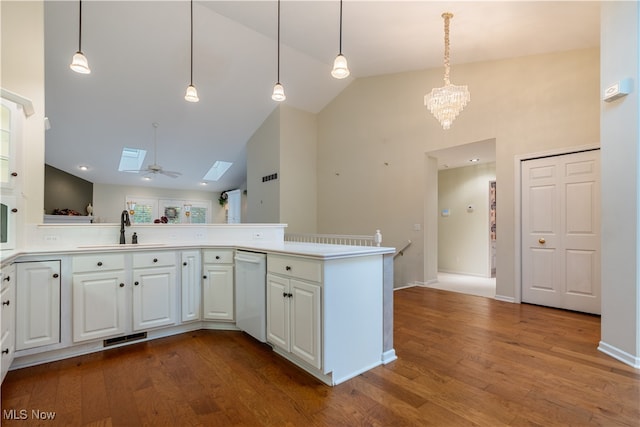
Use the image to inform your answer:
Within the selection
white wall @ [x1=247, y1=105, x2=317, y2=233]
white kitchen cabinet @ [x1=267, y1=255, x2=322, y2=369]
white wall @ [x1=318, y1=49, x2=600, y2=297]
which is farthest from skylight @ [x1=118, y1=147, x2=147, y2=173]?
white kitchen cabinet @ [x1=267, y1=255, x2=322, y2=369]

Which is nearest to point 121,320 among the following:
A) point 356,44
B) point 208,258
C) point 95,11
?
point 208,258

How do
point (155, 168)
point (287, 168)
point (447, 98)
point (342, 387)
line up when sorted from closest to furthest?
point (342, 387) < point (447, 98) < point (155, 168) < point (287, 168)

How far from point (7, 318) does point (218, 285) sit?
5.19 ft

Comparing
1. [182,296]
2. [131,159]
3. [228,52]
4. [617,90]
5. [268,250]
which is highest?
[228,52]

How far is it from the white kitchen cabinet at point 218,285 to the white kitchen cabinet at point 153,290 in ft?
1.02

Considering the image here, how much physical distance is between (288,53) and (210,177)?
5.78 m

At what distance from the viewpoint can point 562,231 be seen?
13.3ft

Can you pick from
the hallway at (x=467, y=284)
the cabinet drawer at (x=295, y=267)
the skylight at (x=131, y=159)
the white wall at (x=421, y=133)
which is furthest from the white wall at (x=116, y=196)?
the hallway at (x=467, y=284)

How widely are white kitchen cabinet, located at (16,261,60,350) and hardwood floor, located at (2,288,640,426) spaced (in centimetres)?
24

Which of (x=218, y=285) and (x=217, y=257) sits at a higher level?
(x=217, y=257)

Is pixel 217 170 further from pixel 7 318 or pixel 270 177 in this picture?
pixel 7 318

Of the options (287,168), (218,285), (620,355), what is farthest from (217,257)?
(287,168)

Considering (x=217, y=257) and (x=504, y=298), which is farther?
(x=504, y=298)

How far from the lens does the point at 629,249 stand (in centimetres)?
245
